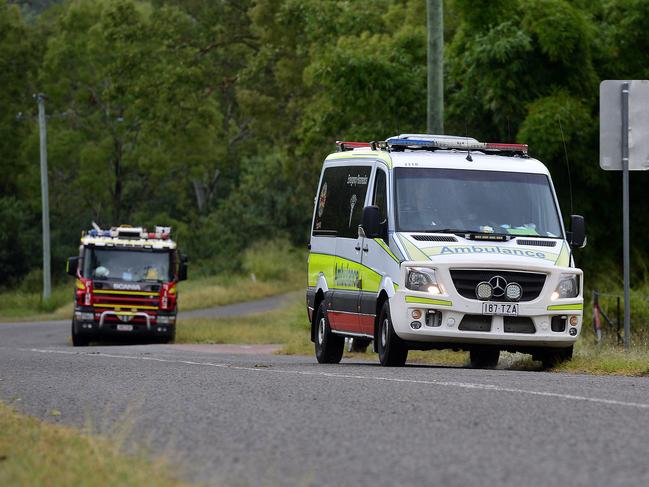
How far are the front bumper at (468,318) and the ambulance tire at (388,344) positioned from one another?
0.27 metres

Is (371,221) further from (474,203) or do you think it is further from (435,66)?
(435,66)

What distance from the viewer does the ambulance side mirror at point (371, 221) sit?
50.6 ft

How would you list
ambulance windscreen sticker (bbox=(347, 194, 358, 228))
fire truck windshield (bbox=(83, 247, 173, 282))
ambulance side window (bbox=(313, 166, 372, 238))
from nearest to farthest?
ambulance side window (bbox=(313, 166, 372, 238))
ambulance windscreen sticker (bbox=(347, 194, 358, 228))
fire truck windshield (bbox=(83, 247, 173, 282))

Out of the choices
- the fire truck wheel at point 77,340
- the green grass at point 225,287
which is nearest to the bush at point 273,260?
the green grass at point 225,287

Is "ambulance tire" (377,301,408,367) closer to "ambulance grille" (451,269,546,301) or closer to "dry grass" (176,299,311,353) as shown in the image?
"ambulance grille" (451,269,546,301)

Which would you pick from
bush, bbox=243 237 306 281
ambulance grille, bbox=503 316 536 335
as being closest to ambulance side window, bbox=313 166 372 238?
ambulance grille, bbox=503 316 536 335

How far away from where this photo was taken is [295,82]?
150ft

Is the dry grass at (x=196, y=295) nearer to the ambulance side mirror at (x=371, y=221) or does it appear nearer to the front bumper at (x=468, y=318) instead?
the ambulance side mirror at (x=371, y=221)

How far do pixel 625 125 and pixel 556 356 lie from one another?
282cm

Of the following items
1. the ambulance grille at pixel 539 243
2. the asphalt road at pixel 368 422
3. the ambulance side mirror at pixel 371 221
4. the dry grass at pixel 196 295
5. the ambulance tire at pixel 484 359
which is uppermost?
the ambulance side mirror at pixel 371 221

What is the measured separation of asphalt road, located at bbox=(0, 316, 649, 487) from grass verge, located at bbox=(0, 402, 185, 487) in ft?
0.83

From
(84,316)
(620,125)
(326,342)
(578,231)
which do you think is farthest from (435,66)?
(84,316)

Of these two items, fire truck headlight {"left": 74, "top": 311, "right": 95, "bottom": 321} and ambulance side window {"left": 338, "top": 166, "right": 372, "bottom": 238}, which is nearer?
ambulance side window {"left": 338, "top": 166, "right": 372, "bottom": 238}

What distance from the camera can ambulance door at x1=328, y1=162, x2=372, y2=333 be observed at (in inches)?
655
